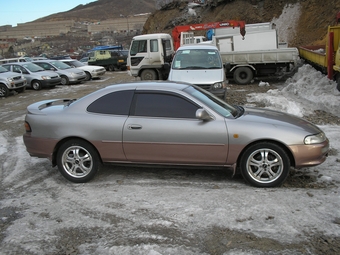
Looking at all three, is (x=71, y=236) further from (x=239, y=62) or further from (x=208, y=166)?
(x=239, y=62)

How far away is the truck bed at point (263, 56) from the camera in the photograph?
15695 mm

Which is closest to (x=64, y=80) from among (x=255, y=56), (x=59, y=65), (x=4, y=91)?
(x=59, y=65)

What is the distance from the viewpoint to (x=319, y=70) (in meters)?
14.2

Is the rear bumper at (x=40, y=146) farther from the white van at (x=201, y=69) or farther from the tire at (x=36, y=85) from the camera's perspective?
the tire at (x=36, y=85)

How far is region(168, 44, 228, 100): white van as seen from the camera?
999 cm

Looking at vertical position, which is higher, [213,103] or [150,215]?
[213,103]

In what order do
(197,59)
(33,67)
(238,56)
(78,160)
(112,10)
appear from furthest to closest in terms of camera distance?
(112,10), (33,67), (238,56), (197,59), (78,160)

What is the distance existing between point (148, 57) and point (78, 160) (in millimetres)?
12554

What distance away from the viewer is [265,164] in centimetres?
482

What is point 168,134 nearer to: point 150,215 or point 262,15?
point 150,215

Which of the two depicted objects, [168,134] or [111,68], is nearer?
[168,134]

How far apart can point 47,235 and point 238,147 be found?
2.67 m

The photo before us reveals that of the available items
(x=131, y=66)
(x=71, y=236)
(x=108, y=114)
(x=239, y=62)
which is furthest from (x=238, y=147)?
(x=131, y=66)

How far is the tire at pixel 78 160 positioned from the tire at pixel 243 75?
12311 millimetres
